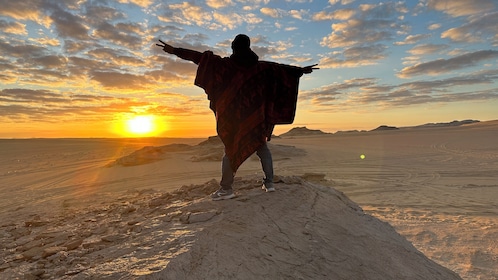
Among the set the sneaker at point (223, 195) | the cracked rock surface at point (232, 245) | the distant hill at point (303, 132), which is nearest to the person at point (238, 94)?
the sneaker at point (223, 195)

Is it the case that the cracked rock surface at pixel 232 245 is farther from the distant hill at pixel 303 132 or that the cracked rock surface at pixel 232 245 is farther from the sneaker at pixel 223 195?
the distant hill at pixel 303 132

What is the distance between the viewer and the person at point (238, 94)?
379 cm

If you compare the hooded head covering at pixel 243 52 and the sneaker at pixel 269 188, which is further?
the sneaker at pixel 269 188

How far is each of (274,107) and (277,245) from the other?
1.81 m

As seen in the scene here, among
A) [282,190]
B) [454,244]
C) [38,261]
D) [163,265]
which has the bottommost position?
[454,244]

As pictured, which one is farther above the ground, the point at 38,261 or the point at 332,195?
the point at 332,195

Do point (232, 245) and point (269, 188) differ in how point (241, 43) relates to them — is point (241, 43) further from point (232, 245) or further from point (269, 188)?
point (232, 245)

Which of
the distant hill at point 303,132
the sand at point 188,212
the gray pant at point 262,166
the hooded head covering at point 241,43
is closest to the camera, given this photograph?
the sand at point 188,212

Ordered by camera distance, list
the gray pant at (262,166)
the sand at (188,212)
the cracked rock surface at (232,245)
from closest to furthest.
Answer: the cracked rock surface at (232,245), the sand at (188,212), the gray pant at (262,166)

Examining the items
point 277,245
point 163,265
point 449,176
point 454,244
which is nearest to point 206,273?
point 163,265

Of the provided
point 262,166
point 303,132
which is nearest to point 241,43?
point 262,166

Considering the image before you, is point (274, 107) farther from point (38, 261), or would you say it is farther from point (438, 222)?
point (438, 222)

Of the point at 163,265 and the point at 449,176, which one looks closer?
the point at 163,265

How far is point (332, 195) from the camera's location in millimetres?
4398
